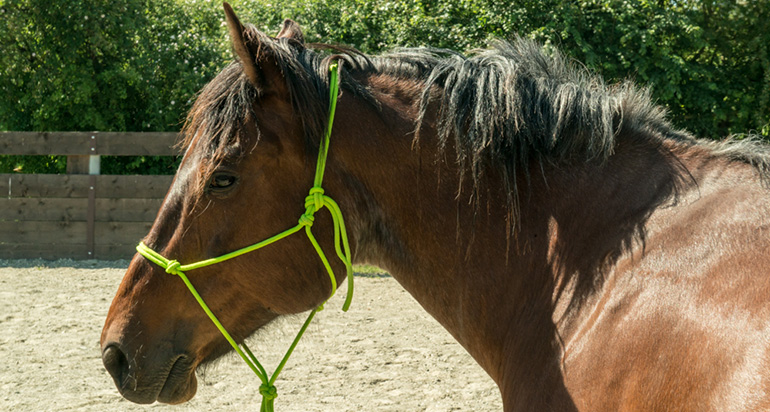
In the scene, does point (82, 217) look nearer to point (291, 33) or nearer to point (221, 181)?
point (291, 33)

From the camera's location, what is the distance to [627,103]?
6.38 feet

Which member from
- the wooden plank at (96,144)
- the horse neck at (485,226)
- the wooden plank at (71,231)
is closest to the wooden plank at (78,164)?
the wooden plank at (96,144)

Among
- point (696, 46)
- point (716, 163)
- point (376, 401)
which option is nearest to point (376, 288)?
point (376, 401)

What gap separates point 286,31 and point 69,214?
9085 mm

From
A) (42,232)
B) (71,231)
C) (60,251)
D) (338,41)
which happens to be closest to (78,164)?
(71,231)

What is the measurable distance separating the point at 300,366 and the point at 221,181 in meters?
3.66

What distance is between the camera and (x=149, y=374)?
199cm

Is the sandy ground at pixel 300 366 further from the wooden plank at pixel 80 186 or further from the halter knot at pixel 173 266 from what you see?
the wooden plank at pixel 80 186

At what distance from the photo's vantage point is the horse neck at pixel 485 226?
1.79 m

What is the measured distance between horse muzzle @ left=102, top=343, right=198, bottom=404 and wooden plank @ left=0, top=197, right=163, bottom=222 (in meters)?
8.38

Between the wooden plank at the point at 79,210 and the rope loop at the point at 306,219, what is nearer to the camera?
the rope loop at the point at 306,219

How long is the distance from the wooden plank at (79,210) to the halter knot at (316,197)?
868cm

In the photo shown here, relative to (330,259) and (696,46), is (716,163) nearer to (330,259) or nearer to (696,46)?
(330,259)

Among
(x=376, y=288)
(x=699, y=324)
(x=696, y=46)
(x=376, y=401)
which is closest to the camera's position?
(x=699, y=324)
